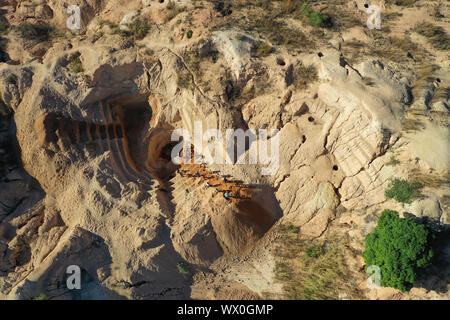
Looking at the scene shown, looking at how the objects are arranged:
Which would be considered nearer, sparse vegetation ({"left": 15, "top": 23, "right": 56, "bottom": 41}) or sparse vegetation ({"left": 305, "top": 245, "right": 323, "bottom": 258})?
sparse vegetation ({"left": 305, "top": 245, "right": 323, "bottom": 258})

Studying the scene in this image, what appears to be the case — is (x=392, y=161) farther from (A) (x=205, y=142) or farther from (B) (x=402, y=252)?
(A) (x=205, y=142)

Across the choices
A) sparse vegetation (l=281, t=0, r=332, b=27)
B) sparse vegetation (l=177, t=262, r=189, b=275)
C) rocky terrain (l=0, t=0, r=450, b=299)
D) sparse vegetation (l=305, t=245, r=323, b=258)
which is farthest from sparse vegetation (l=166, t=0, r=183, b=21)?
sparse vegetation (l=305, t=245, r=323, b=258)

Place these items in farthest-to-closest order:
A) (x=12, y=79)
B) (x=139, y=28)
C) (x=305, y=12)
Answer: (x=139, y=28) < (x=305, y=12) < (x=12, y=79)

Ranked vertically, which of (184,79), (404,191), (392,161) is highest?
(184,79)

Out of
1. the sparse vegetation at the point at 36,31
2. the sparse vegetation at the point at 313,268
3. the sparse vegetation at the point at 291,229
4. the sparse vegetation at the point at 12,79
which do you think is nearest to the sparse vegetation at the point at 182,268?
the sparse vegetation at the point at 313,268

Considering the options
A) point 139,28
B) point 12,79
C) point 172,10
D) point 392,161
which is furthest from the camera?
point 172,10

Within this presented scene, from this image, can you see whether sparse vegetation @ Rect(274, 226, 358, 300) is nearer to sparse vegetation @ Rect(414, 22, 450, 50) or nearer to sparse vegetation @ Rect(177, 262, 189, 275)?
sparse vegetation @ Rect(177, 262, 189, 275)

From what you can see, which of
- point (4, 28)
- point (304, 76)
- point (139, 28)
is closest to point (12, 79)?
point (4, 28)

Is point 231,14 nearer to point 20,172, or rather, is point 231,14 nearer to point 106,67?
point 106,67
